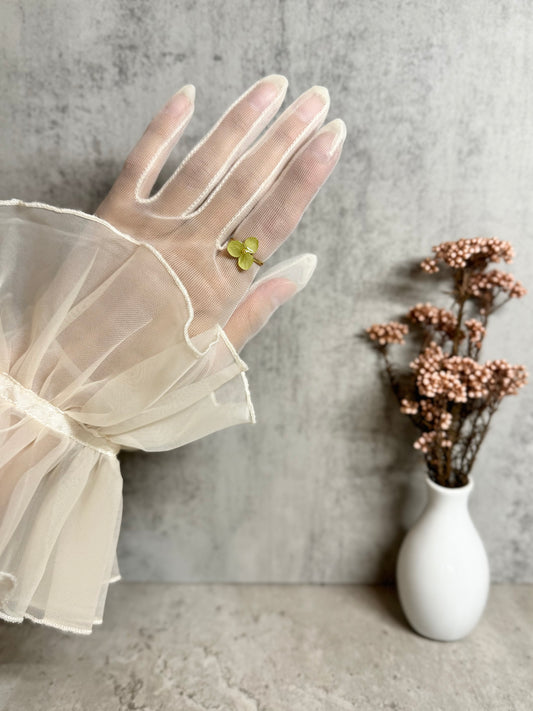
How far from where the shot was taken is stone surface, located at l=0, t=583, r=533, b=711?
747mm

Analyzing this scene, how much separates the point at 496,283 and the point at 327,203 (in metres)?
0.24

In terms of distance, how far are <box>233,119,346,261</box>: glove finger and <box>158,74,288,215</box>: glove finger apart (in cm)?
5

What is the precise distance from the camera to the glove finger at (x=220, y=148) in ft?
2.15

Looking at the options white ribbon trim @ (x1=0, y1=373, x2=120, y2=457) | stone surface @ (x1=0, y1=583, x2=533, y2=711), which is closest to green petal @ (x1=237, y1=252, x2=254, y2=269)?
white ribbon trim @ (x1=0, y1=373, x2=120, y2=457)

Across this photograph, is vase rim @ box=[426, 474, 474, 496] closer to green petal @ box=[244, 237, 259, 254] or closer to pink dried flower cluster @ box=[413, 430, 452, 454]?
pink dried flower cluster @ box=[413, 430, 452, 454]

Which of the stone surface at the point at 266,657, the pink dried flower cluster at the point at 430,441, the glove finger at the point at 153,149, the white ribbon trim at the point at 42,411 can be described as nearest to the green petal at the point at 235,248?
the glove finger at the point at 153,149

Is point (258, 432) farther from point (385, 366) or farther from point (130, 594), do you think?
point (130, 594)

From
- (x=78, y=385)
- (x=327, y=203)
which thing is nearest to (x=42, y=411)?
(x=78, y=385)

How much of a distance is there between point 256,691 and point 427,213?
637 mm

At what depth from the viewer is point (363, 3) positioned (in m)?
0.73

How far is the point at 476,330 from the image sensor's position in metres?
0.81

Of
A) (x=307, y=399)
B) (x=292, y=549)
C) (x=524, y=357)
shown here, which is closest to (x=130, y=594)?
(x=292, y=549)

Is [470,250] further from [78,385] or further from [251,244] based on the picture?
[78,385]

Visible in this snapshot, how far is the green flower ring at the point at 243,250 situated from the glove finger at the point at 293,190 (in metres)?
0.01
